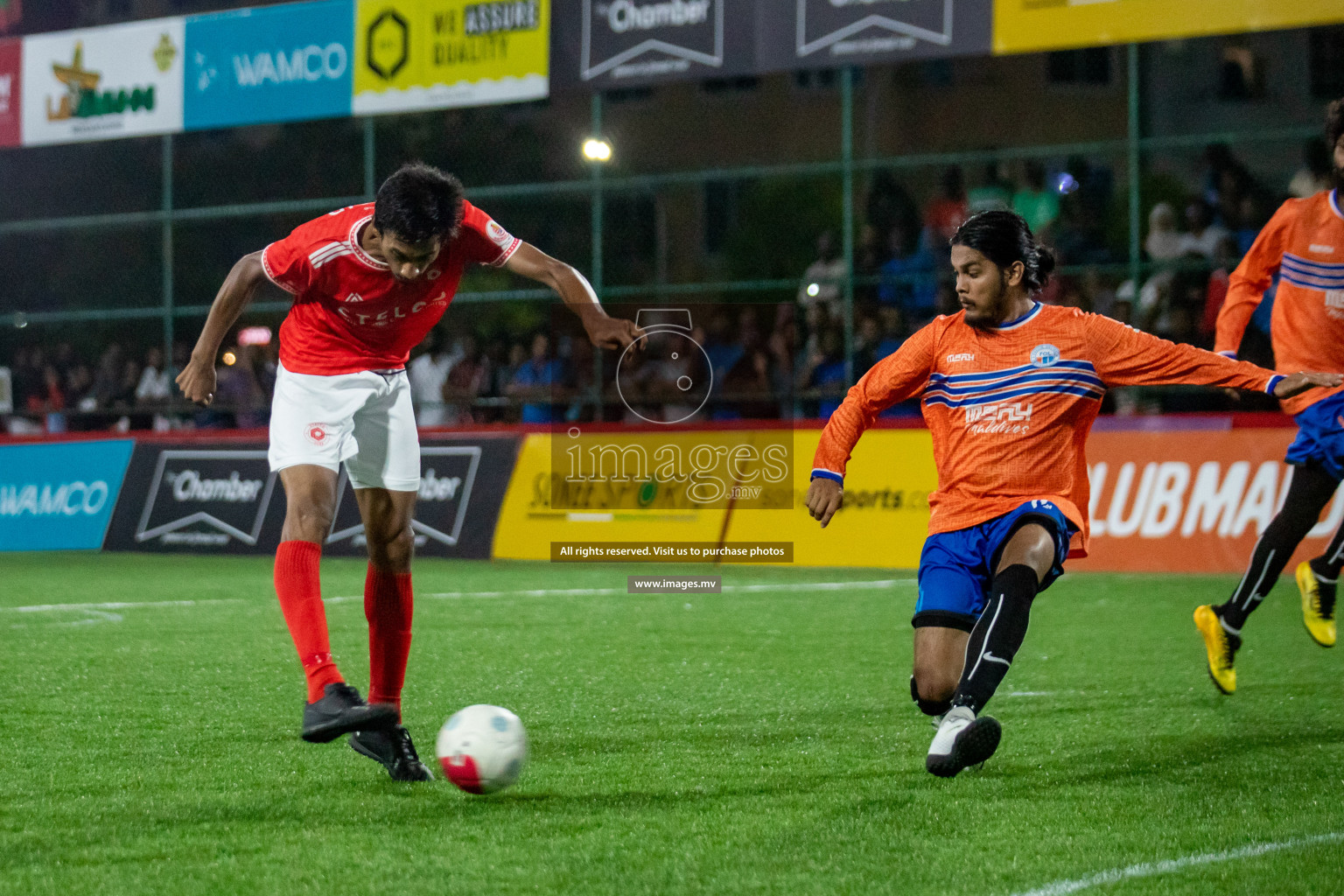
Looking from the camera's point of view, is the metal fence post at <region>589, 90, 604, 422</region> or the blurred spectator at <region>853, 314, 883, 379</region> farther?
the metal fence post at <region>589, 90, 604, 422</region>

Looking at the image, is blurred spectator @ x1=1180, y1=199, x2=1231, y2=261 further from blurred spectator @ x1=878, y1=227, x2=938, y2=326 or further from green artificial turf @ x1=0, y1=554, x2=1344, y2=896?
green artificial turf @ x1=0, y1=554, x2=1344, y2=896

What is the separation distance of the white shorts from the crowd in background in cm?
858

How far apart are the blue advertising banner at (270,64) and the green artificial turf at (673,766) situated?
7.75 m

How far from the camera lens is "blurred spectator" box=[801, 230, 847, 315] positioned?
1516 centimetres

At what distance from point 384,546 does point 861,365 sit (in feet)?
31.7

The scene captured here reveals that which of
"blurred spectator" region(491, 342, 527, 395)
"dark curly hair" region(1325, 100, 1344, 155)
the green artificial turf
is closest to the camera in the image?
the green artificial turf

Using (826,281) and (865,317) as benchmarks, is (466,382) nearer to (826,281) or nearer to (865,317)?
(826,281)

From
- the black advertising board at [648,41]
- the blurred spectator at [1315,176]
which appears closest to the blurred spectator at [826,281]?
the black advertising board at [648,41]

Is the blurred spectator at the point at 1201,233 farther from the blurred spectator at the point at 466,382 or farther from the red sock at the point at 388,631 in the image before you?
the red sock at the point at 388,631

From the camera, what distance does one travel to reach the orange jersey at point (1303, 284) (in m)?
6.80

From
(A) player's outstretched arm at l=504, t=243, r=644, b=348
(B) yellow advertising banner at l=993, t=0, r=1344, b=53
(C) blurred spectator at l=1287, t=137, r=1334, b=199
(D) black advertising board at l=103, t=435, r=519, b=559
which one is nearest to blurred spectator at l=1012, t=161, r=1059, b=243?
(B) yellow advertising banner at l=993, t=0, r=1344, b=53

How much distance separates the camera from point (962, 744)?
4430 mm

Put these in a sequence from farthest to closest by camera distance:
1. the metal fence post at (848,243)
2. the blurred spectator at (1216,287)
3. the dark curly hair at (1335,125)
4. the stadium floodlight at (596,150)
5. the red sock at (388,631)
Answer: the stadium floodlight at (596,150)
the metal fence post at (848,243)
the blurred spectator at (1216,287)
the dark curly hair at (1335,125)
the red sock at (388,631)

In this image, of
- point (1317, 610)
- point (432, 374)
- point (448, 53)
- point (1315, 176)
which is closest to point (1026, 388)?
point (1317, 610)
